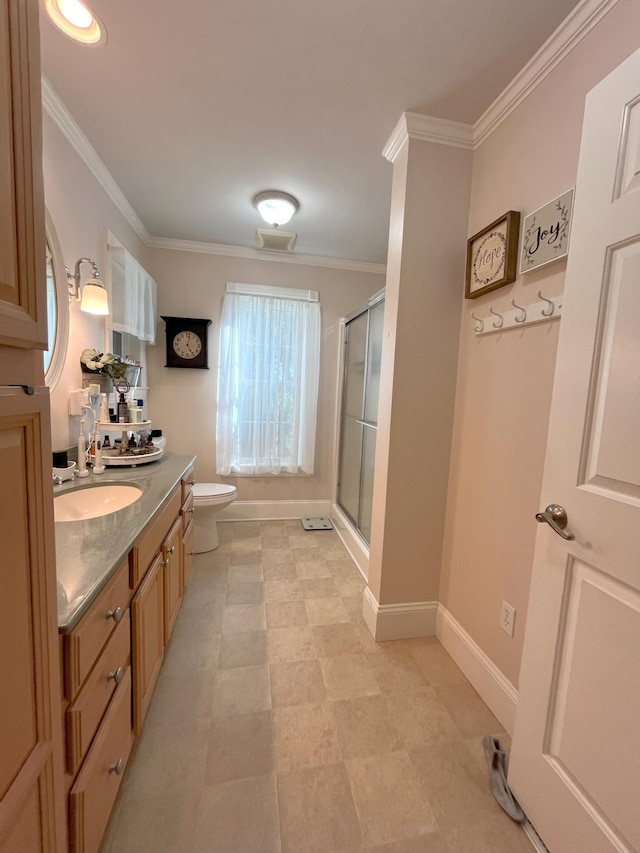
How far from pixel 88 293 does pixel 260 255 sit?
1717 mm

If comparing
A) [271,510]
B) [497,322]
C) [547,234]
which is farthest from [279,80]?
[271,510]

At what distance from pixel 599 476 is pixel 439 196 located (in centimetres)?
142

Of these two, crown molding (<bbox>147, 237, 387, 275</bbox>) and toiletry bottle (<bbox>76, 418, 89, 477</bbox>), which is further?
crown molding (<bbox>147, 237, 387, 275</bbox>)

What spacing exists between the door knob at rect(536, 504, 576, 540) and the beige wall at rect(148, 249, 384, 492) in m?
2.50

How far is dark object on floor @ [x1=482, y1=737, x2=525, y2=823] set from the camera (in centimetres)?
108

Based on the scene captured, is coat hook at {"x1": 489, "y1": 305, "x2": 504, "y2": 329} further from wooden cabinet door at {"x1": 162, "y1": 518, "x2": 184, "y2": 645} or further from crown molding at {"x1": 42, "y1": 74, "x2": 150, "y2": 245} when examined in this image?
crown molding at {"x1": 42, "y1": 74, "x2": 150, "y2": 245}

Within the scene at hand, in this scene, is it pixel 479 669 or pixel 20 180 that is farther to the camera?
pixel 479 669

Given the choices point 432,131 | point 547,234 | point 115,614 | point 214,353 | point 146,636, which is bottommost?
point 146,636

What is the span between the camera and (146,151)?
6.12ft

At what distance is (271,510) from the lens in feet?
11.1

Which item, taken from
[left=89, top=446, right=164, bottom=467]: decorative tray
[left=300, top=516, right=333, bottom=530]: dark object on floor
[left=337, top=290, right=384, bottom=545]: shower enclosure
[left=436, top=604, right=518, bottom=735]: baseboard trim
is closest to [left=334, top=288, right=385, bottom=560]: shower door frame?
[left=337, top=290, right=384, bottom=545]: shower enclosure

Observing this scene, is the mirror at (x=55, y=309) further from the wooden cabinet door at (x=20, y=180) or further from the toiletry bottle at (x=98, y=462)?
the wooden cabinet door at (x=20, y=180)

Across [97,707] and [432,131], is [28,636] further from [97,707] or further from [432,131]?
[432,131]

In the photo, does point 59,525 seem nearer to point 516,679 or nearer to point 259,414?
point 516,679
